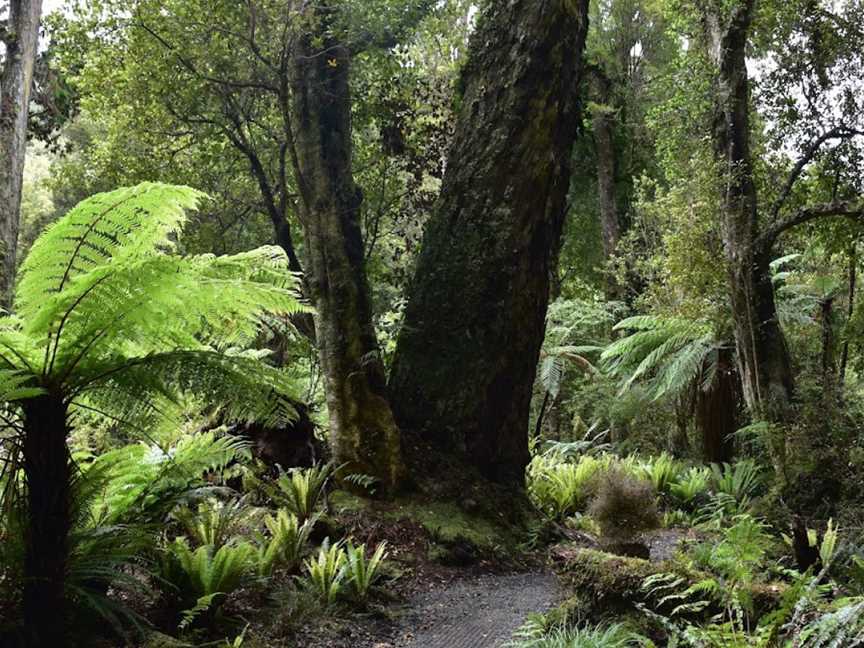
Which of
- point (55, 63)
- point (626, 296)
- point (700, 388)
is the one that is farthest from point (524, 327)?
point (55, 63)

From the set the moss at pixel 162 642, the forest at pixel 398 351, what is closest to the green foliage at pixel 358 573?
the forest at pixel 398 351

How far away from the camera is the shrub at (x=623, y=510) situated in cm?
500

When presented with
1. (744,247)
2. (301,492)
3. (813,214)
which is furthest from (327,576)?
(813,214)

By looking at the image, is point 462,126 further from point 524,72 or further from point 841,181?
point 841,181

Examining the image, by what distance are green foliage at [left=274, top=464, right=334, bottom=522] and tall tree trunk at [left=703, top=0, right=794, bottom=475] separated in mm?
5397

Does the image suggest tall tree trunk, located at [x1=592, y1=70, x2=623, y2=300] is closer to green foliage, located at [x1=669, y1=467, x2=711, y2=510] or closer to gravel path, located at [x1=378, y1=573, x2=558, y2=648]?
green foliage, located at [x1=669, y1=467, x2=711, y2=510]

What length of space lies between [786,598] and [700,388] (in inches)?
339

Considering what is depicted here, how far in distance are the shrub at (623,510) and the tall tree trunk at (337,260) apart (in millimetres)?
1609

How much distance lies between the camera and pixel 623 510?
502 cm

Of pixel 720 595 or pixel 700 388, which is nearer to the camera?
pixel 720 595

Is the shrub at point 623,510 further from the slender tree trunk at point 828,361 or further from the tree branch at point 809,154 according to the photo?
the tree branch at point 809,154

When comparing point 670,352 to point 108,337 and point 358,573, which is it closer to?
point 358,573

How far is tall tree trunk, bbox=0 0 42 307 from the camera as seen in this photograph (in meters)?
8.32

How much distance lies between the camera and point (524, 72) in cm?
659
